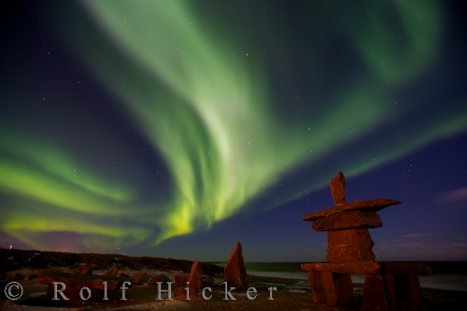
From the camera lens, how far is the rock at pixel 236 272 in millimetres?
17828

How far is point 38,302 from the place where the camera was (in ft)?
37.0

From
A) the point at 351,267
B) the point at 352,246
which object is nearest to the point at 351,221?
the point at 352,246

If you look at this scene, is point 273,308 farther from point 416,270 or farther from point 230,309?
point 416,270

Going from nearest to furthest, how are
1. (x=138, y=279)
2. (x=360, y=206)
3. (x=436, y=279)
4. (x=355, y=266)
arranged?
(x=355, y=266) < (x=360, y=206) < (x=138, y=279) < (x=436, y=279)

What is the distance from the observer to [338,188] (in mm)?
10523

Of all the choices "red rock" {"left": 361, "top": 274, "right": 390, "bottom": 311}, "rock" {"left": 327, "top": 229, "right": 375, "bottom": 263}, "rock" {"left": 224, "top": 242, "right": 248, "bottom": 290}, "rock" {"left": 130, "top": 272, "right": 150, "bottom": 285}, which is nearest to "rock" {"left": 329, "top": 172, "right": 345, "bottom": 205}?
"rock" {"left": 327, "top": 229, "right": 375, "bottom": 263}

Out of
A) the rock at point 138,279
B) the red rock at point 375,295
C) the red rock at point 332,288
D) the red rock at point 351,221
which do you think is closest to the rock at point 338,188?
the red rock at point 351,221

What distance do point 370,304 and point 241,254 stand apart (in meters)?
11.0

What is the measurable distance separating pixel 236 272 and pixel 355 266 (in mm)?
10231

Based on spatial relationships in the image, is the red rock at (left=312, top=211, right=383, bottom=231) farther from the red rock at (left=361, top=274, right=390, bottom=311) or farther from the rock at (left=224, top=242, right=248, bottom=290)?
the rock at (left=224, top=242, right=248, bottom=290)

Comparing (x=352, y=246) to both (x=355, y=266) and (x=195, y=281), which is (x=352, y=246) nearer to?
(x=355, y=266)

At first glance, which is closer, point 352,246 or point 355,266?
point 355,266

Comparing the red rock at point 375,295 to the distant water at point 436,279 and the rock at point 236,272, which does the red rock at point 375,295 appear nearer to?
the rock at point 236,272

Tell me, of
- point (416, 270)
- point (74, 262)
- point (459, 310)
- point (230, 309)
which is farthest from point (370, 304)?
point (74, 262)
